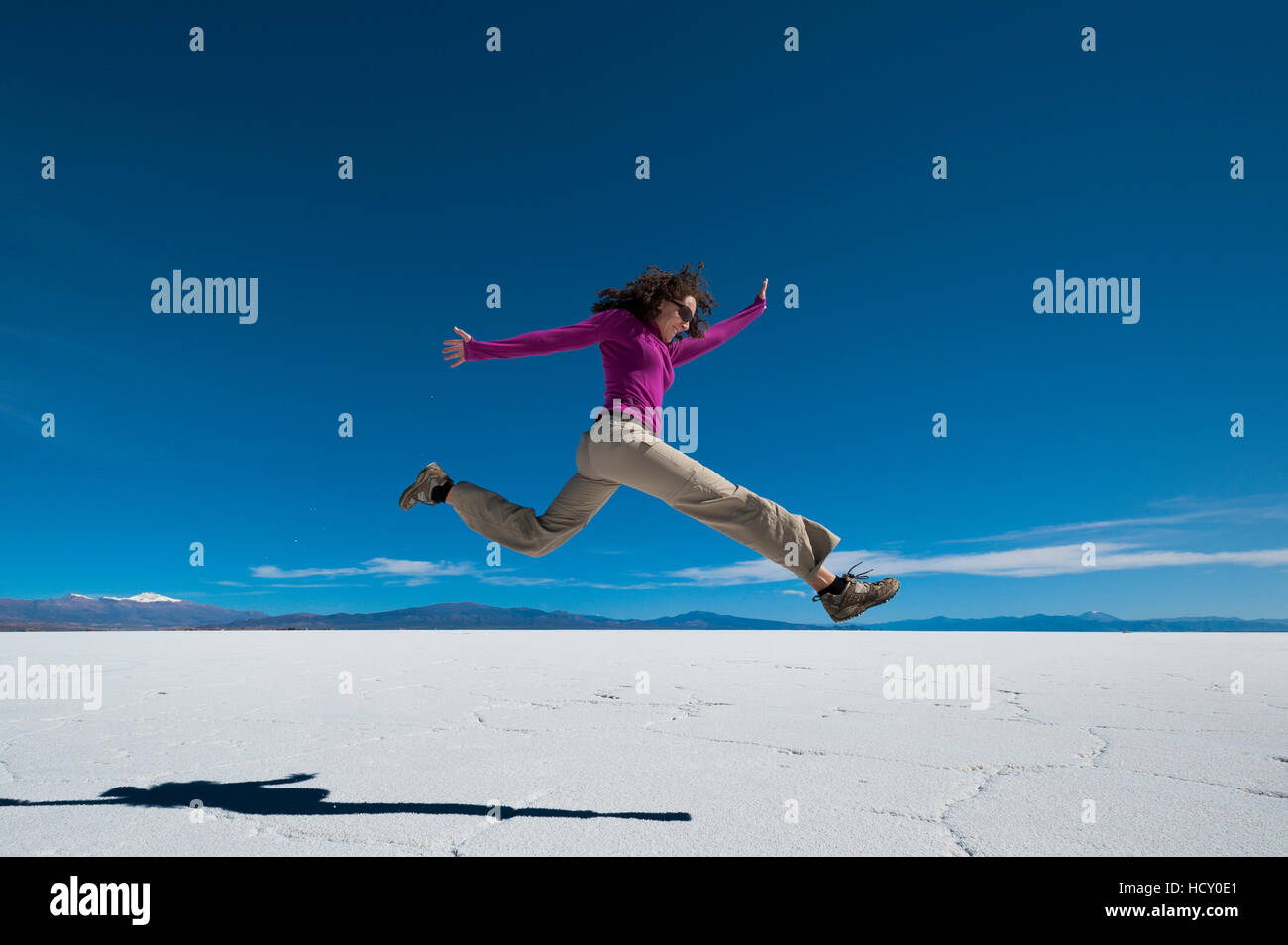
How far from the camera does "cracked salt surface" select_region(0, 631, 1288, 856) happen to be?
1762 millimetres

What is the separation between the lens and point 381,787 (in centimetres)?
221

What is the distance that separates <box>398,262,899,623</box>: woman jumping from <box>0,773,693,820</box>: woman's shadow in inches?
36.6

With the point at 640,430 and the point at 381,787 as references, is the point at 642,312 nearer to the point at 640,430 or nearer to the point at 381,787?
the point at 640,430

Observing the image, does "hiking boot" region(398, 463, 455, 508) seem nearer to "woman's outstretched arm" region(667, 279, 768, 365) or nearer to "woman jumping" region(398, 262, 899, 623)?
"woman jumping" region(398, 262, 899, 623)

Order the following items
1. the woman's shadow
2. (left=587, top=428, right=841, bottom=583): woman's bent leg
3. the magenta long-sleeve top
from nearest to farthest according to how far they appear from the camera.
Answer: the woman's shadow, (left=587, top=428, right=841, bottom=583): woman's bent leg, the magenta long-sleeve top

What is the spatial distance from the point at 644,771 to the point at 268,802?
46.1 inches

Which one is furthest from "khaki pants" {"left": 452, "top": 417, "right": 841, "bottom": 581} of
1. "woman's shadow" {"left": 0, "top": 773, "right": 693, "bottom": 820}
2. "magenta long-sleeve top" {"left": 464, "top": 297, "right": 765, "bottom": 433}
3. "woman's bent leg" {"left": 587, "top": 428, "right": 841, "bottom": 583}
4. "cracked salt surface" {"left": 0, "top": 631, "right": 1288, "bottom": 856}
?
"woman's shadow" {"left": 0, "top": 773, "right": 693, "bottom": 820}

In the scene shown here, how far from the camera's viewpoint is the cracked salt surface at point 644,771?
1762 millimetres

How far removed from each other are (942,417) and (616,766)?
482 cm

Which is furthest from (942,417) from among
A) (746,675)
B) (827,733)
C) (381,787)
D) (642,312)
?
(381,787)

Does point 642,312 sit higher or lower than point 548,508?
higher

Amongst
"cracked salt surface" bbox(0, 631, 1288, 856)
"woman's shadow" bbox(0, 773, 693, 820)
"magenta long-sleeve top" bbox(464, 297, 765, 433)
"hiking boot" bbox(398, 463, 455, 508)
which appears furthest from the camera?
"hiking boot" bbox(398, 463, 455, 508)

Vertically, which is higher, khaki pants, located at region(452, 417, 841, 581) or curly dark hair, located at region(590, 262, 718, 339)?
curly dark hair, located at region(590, 262, 718, 339)

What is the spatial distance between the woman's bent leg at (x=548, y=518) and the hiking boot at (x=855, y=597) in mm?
876
